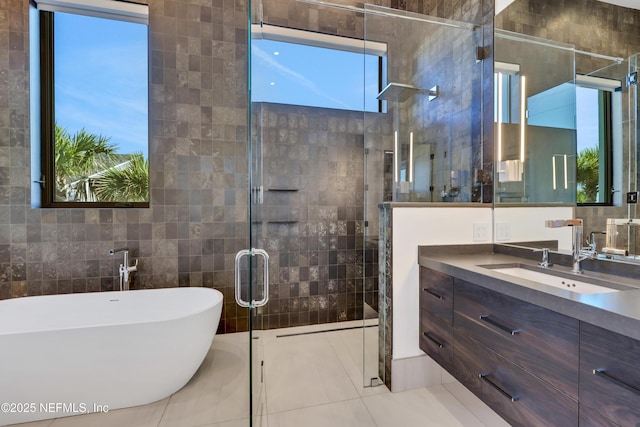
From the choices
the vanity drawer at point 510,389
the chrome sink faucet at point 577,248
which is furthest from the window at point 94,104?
the chrome sink faucet at point 577,248

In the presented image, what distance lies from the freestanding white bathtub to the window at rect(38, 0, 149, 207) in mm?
1059

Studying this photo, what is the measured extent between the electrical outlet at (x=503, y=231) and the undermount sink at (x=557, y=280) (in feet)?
1.12

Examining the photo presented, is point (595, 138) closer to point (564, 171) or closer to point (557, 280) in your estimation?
point (564, 171)

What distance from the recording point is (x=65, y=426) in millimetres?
1540

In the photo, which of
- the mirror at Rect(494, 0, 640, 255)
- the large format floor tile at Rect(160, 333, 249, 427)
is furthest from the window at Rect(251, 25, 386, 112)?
the large format floor tile at Rect(160, 333, 249, 427)

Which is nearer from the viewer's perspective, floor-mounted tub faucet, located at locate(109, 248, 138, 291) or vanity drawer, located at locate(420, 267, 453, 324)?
vanity drawer, located at locate(420, 267, 453, 324)

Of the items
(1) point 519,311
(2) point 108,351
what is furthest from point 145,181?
(1) point 519,311

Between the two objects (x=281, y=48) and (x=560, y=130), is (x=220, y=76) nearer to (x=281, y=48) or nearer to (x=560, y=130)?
(x=281, y=48)

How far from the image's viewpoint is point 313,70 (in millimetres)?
2697

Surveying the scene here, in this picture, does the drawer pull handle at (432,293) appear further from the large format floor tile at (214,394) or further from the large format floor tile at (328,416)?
the large format floor tile at (214,394)

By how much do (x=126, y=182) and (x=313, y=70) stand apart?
190 centimetres

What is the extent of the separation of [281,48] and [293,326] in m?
2.51

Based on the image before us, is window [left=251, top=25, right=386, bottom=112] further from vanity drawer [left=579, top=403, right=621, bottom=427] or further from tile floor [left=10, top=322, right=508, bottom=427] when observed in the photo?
vanity drawer [left=579, top=403, right=621, bottom=427]

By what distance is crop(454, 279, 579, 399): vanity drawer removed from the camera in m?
0.93
